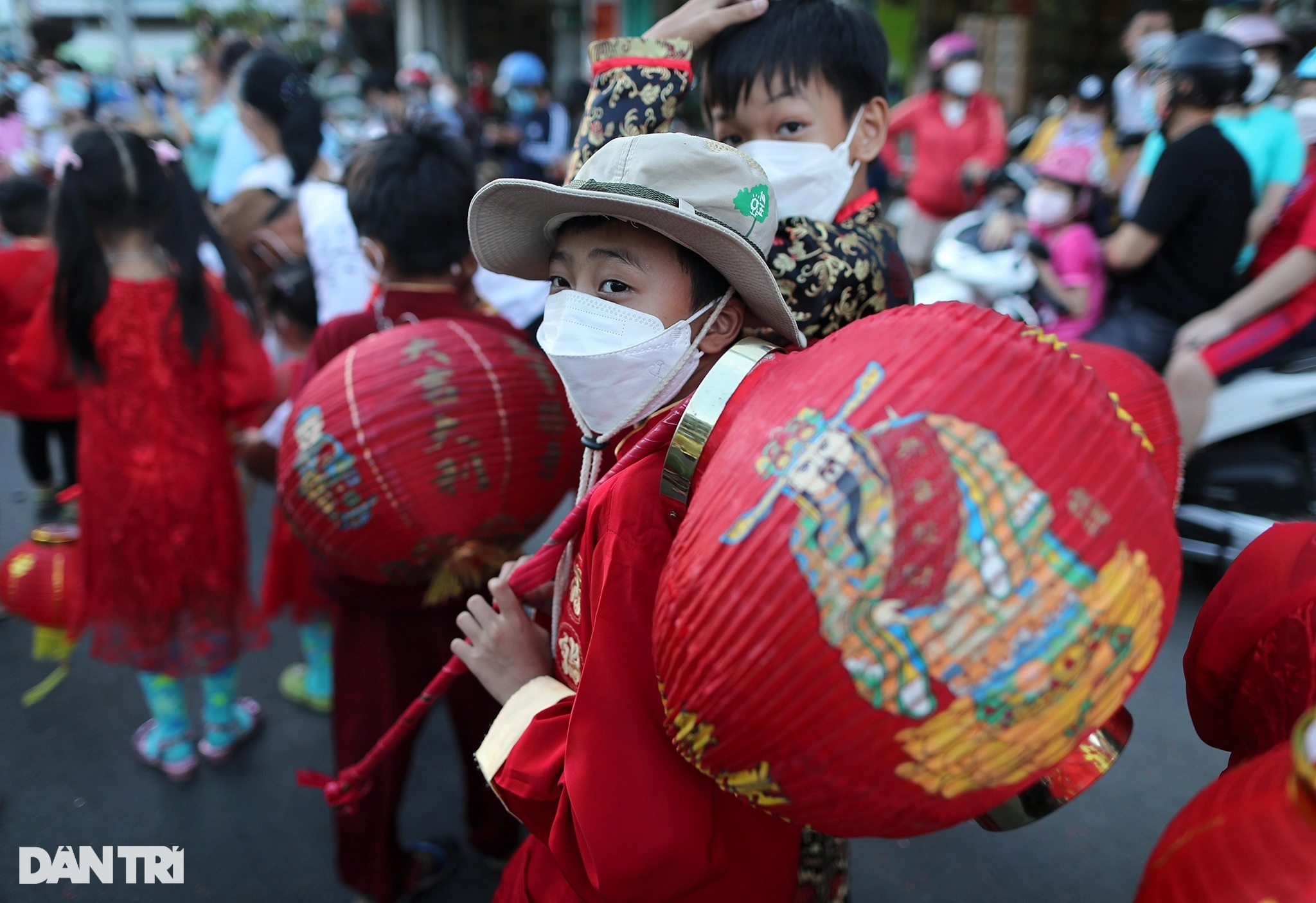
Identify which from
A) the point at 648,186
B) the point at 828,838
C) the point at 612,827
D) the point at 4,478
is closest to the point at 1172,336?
the point at 828,838

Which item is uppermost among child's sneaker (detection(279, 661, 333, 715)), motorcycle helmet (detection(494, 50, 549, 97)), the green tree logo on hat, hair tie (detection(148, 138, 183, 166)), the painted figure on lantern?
motorcycle helmet (detection(494, 50, 549, 97))

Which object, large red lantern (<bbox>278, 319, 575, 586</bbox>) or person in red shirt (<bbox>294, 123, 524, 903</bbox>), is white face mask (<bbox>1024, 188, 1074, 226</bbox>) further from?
large red lantern (<bbox>278, 319, 575, 586</bbox>)

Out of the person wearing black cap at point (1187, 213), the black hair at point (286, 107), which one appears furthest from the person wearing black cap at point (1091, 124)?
the black hair at point (286, 107)

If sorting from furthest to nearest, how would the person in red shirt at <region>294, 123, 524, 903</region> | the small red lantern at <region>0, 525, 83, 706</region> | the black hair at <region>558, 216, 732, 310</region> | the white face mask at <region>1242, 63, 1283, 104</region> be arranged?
the white face mask at <region>1242, 63, 1283, 104</region> < the small red lantern at <region>0, 525, 83, 706</region> < the person in red shirt at <region>294, 123, 524, 903</region> < the black hair at <region>558, 216, 732, 310</region>

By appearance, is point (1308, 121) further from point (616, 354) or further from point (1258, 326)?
point (616, 354)

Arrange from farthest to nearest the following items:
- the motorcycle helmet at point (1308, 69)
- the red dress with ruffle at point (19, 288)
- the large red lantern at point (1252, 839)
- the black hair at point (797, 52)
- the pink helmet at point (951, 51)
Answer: the pink helmet at point (951, 51) < the motorcycle helmet at point (1308, 69) < the red dress with ruffle at point (19, 288) < the black hair at point (797, 52) < the large red lantern at point (1252, 839)

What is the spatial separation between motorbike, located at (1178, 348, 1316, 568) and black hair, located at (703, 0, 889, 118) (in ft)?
9.11

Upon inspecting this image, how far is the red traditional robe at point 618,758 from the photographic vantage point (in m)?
1.01

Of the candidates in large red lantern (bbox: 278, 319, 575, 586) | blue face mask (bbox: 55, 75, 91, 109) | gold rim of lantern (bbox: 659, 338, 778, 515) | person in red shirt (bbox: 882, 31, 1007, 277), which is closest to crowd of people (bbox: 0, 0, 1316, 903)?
gold rim of lantern (bbox: 659, 338, 778, 515)

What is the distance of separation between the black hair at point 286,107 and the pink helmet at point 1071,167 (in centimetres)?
392

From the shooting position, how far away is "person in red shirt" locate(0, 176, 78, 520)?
11.5 feet

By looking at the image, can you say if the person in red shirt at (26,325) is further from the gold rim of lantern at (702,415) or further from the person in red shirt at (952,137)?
the person in red shirt at (952,137)

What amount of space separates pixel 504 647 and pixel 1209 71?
343 centimetres

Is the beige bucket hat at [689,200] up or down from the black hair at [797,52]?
down
